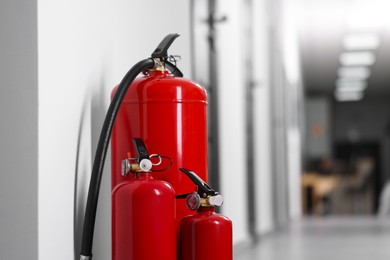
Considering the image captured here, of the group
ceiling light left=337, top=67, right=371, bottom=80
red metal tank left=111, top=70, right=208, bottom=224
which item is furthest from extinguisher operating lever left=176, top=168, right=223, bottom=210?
ceiling light left=337, top=67, right=371, bottom=80

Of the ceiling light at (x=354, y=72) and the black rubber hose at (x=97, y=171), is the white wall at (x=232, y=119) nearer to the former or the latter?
the black rubber hose at (x=97, y=171)

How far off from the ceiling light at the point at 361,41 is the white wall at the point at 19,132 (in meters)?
9.04

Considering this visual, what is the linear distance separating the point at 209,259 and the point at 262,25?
4885 mm

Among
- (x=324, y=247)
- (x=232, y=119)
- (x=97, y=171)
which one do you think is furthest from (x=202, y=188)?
(x=324, y=247)

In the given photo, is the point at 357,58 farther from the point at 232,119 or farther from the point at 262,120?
the point at 232,119

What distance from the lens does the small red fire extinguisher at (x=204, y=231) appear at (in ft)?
5.55

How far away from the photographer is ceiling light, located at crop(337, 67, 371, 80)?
539 inches

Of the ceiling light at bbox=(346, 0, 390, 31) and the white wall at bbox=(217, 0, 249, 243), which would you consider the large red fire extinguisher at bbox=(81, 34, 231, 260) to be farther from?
the ceiling light at bbox=(346, 0, 390, 31)

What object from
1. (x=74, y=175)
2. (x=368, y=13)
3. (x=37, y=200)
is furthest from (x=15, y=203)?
(x=368, y=13)

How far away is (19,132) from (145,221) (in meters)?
0.38

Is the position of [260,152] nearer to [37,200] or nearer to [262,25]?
[262,25]

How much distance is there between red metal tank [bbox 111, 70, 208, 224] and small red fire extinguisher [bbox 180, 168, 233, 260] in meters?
0.11

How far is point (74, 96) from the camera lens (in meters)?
1.81

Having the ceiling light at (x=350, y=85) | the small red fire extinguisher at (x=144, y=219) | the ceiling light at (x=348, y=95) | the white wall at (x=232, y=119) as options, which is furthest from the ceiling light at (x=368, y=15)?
the ceiling light at (x=348, y=95)
